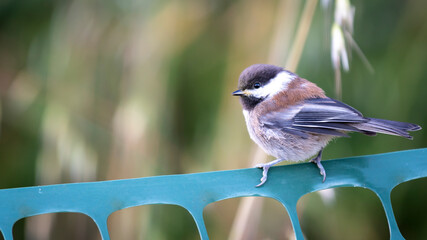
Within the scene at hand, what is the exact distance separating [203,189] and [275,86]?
735 millimetres

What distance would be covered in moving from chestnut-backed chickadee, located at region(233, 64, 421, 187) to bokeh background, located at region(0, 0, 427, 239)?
8cm

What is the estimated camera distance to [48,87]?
1694mm

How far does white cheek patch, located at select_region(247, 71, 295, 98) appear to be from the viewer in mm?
1723

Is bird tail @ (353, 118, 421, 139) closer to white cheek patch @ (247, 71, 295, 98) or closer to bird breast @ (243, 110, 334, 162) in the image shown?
bird breast @ (243, 110, 334, 162)

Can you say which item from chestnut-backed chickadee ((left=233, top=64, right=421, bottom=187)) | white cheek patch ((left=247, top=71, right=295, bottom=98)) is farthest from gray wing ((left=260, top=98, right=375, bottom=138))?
white cheek patch ((left=247, top=71, right=295, bottom=98))

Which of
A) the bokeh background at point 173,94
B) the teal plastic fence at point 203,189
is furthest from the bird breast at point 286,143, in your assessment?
the teal plastic fence at point 203,189

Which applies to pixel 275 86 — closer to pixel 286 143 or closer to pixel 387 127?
pixel 286 143

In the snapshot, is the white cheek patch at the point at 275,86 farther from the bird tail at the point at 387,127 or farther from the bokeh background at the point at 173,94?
the bird tail at the point at 387,127

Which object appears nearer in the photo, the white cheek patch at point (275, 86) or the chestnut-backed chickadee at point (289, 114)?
the chestnut-backed chickadee at point (289, 114)

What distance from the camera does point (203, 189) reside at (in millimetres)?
1120

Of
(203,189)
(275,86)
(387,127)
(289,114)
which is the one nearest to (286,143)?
(289,114)

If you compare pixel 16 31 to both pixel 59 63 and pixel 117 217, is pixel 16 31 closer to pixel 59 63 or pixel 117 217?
pixel 59 63

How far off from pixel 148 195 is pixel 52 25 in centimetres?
97

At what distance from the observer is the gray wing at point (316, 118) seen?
1448 millimetres
